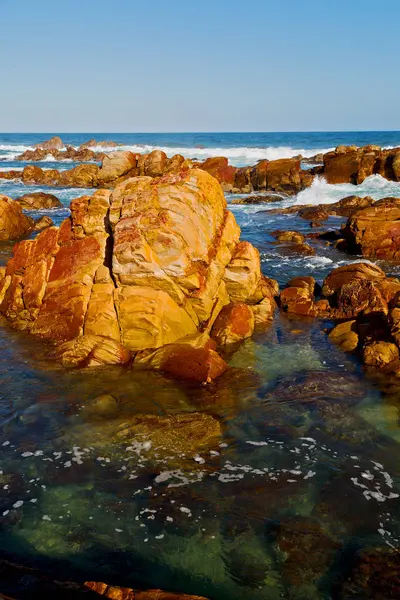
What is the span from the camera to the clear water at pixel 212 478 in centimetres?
639

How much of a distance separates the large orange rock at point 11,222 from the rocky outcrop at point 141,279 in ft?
36.9

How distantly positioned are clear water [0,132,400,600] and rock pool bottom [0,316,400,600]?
0.07ft

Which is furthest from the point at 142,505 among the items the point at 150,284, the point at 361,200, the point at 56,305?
the point at 361,200

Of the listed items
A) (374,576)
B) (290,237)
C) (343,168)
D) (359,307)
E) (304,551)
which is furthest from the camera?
(343,168)

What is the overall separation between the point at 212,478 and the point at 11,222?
2217cm

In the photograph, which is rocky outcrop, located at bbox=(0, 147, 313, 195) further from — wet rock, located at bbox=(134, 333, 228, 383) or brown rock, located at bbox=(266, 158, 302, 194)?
wet rock, located at bbox=(134, 333, 228, 383)

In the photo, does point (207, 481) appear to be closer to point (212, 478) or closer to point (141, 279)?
point (212, 478)

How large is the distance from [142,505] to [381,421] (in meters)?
5.12

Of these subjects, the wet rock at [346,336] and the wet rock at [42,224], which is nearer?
the wet rock at [346,336]

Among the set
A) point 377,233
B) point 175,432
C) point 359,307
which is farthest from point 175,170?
point 175,432

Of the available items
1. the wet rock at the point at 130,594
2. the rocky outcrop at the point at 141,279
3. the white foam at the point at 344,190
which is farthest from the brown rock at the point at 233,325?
the white foam at the point at 344,190

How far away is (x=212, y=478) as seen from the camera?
26.3 feet

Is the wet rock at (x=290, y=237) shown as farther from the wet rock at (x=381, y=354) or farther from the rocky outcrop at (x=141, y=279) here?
the wet rock at (x=381, y=354)

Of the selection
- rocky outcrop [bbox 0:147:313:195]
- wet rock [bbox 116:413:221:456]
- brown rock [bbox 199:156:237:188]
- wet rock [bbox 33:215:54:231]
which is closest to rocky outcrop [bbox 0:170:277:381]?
wet rock [bbox 116:413:221:456]
